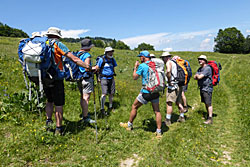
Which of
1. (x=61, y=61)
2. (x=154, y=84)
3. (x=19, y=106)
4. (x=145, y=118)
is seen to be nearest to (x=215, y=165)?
(x=154, y=84)

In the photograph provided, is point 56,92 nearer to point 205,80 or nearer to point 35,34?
point 35,34

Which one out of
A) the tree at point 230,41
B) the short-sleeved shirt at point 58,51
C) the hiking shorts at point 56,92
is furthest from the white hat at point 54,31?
the tree at point 230,41

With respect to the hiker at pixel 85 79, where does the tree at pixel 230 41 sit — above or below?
above

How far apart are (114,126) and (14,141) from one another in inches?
117

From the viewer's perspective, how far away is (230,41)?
80312mm

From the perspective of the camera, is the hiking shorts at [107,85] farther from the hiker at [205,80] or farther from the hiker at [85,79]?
the hiker at [205,80]

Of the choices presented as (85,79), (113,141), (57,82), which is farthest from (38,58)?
(113,141)

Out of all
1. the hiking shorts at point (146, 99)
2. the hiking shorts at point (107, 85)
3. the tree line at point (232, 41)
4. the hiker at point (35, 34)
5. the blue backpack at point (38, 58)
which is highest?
the tree line at point (232, 41)

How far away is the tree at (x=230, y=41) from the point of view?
79438 mm

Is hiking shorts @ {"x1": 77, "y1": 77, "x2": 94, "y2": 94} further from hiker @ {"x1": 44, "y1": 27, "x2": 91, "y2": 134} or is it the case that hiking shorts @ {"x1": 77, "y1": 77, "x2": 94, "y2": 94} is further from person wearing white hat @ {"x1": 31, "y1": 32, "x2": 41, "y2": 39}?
person wearing white hat @ {"x1": 31, "y1": 32, "x2": 41, "y2": 39}

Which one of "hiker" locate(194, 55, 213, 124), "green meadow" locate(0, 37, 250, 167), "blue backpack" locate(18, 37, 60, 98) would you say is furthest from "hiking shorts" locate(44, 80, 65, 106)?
"hiker" locate(194, 55, 213, 124)

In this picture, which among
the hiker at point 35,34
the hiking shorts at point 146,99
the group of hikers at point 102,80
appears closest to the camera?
the hiker at point 35,34

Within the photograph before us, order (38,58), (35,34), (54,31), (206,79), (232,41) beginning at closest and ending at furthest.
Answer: (38,58) < (35,34) < (54,31) < (206,79) < (232,41)

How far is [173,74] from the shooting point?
6352mm
